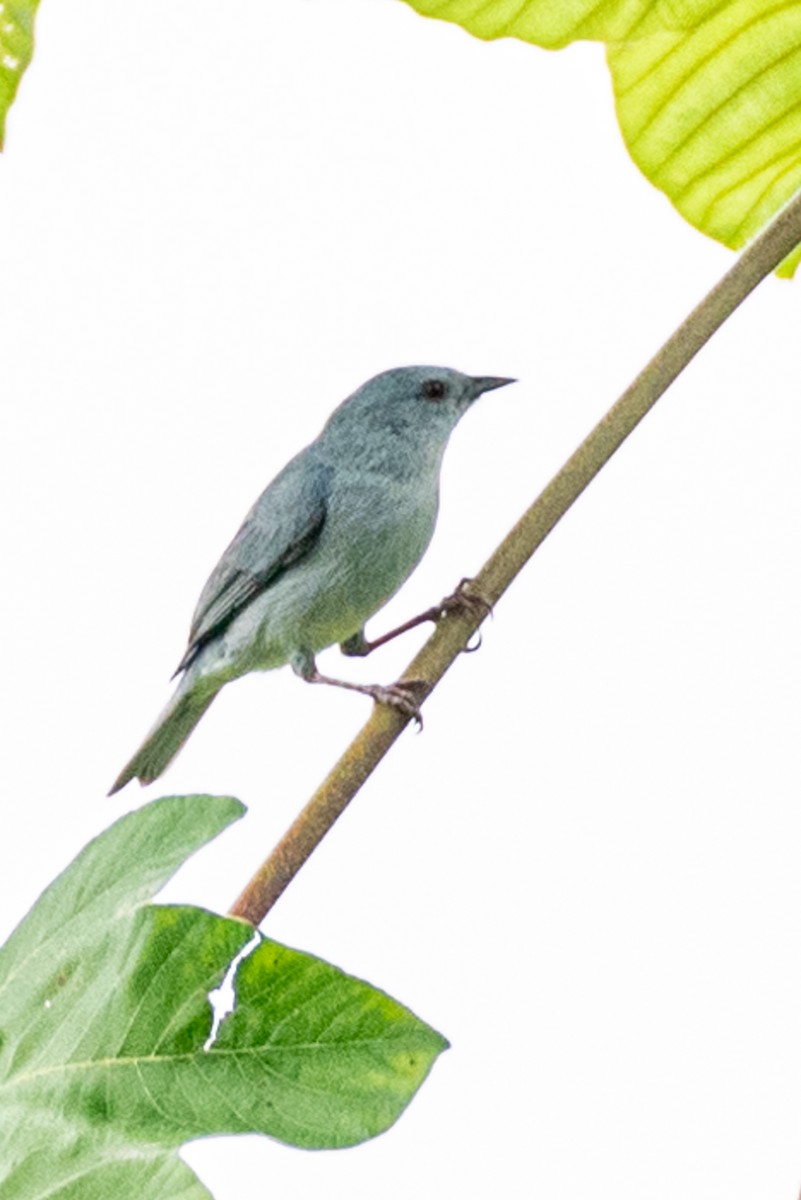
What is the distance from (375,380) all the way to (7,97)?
132 centimetres

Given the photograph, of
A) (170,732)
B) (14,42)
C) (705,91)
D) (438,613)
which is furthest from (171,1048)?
(170,732)

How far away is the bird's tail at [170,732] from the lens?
2.24 meters

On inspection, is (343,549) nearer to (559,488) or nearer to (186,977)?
(559,488)

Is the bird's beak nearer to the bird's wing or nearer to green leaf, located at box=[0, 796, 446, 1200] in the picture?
the bird's wing

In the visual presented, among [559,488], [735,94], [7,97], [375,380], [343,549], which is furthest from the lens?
[375,380]

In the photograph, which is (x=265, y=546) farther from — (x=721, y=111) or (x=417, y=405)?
(x=721, y=111)

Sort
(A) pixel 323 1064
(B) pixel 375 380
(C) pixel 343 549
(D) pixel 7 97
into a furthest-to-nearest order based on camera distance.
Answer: (B) pixel 375 380 → (C) pixel 343 549 → (D) pixel 7 97 → (A) pixel 323 1064

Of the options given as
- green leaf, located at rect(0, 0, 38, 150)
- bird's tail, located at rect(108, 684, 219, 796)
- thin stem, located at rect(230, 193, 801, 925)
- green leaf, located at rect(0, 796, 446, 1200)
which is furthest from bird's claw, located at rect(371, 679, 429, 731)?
bird's tail, located at rect(108, 684, 219, 796)

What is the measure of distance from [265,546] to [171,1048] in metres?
1.52

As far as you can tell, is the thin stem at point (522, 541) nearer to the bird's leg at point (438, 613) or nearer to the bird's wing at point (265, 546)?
the bird's leg at point (438, 613)

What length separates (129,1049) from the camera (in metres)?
0.64

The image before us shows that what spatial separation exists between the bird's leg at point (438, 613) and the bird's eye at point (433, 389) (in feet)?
0.90

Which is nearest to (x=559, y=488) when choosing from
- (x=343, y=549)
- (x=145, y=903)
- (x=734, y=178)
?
(x=145, y=903)

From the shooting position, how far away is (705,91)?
1.06m
